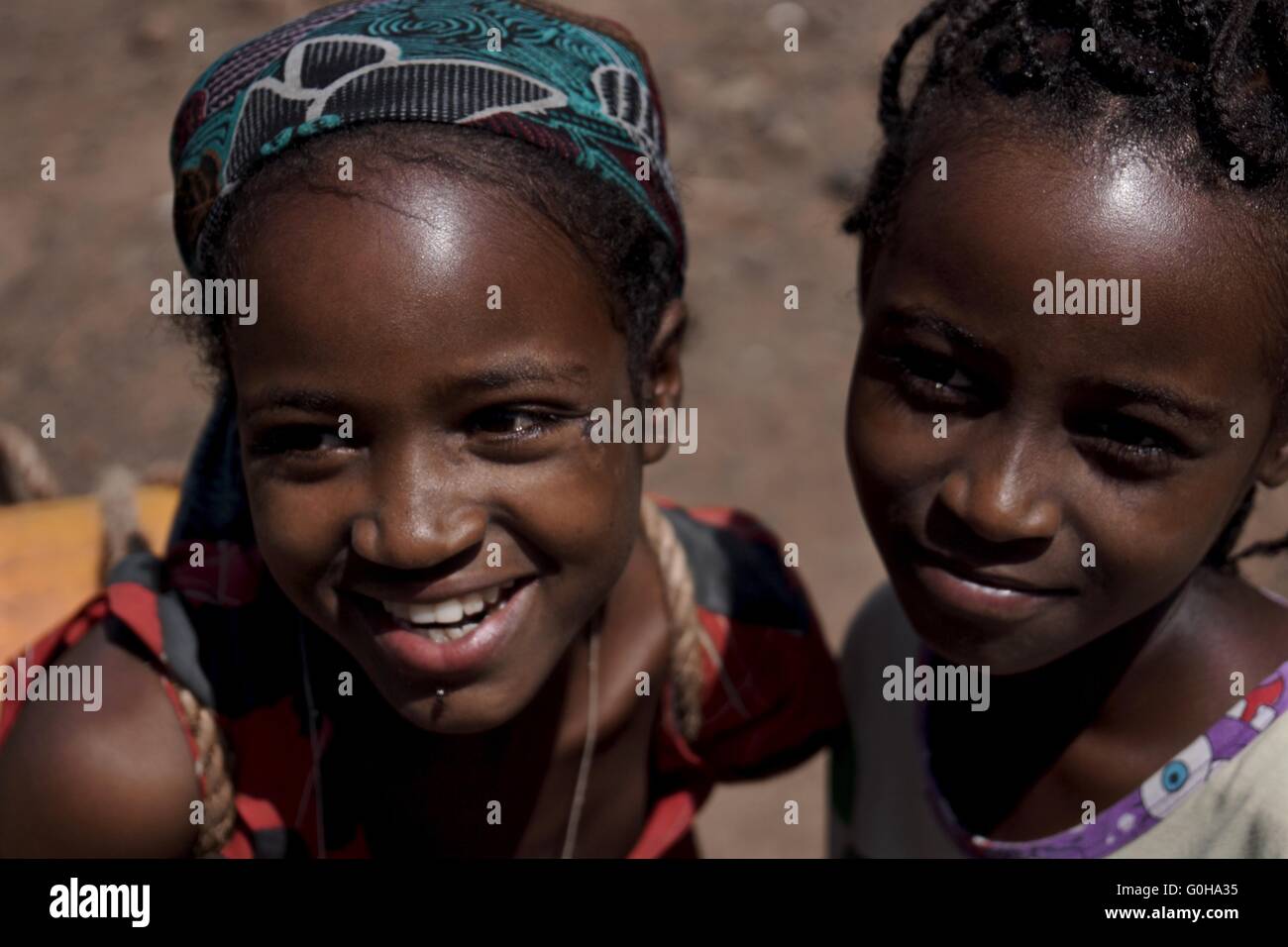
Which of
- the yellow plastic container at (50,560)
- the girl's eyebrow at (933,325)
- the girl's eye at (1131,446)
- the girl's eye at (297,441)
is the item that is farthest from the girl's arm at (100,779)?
the girl's eye at (1131,446)

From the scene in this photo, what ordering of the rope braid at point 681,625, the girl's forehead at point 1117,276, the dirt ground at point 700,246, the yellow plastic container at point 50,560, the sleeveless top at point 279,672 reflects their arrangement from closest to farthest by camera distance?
the girl's forehead at point 1117,276 < the sleeveless top at point 279,672 < the rope braid at point 681,625 < the yellow plastic container at point 50,560 < the dirt ground at point 700,246

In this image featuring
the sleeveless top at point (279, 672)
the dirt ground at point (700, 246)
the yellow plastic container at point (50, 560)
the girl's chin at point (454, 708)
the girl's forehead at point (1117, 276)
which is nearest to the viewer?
the girl's forehead at point (1117, 276)

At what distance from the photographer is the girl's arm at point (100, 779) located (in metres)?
1.83

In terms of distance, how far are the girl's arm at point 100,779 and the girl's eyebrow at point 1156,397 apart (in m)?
1.30

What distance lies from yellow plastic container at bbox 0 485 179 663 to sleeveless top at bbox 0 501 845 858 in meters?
0.40

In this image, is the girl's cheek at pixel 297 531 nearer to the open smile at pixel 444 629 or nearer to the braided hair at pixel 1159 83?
the open smile at pixel 444 629

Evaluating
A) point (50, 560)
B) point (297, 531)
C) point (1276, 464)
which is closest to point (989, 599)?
point (1276, 464)

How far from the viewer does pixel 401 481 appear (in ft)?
5.36

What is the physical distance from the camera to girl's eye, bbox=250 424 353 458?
1.67 m

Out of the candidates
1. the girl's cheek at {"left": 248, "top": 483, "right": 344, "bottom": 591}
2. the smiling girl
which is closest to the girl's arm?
the smiling girl

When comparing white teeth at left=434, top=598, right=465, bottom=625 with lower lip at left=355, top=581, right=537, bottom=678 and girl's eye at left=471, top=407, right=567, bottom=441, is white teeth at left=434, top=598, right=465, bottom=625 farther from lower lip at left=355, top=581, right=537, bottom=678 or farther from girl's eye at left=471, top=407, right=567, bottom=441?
girl's eye at left=471, top=407, right=567, bottom=441

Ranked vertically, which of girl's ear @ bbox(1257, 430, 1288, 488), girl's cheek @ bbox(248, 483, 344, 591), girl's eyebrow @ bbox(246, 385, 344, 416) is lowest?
girl's cheek @ bbox(248, 483, 344, 591)
